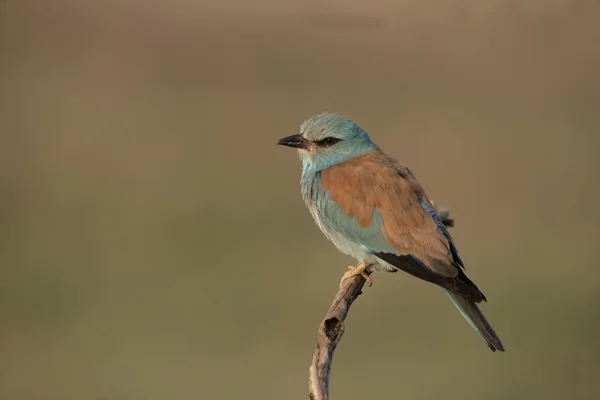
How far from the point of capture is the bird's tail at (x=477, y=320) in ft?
16.4

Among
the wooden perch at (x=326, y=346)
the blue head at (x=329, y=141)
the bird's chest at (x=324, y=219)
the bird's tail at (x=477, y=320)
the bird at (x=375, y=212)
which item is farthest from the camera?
the blue head at (x=329, y=141)

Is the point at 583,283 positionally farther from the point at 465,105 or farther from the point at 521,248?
the point at 465,105

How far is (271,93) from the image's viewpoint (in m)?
13.7

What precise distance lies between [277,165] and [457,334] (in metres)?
4.10

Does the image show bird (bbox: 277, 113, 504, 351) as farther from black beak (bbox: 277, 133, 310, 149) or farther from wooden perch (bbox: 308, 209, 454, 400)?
wooden perch (bbox: 308, 209, 454, 400)

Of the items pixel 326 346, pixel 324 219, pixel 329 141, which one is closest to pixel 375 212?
pixel 324 219

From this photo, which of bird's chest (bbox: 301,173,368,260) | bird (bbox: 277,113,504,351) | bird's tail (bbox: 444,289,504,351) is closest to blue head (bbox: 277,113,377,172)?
bird (bbox: 277,113,504,351)

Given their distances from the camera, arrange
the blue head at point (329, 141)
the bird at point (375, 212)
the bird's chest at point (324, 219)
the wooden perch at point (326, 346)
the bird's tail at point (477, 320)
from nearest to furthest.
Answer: the wooden perch at point (326, 346) → the bird's tail at point (477, 320) → the bird at point (375, 212) → the bird's chest at point (324, 219) → the blue head at point (329, 141)

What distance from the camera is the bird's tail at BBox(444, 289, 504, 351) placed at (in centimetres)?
498

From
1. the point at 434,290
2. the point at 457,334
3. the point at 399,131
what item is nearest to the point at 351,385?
the point at 457,334

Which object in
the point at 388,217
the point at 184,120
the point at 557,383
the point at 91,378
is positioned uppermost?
the point at 184,120

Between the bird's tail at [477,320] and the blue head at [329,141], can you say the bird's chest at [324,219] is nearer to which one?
the blue head at [329,141]

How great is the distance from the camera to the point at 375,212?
5473mm

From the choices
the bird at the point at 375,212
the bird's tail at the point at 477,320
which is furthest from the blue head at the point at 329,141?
the bird's tail at the point at 477,320
